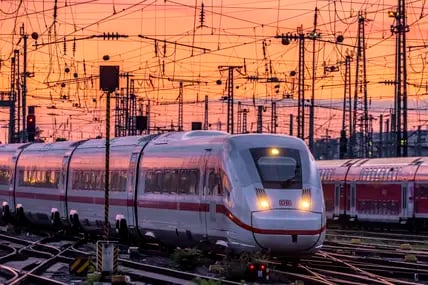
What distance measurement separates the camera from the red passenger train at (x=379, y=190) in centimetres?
4400

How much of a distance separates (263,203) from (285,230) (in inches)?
31.5

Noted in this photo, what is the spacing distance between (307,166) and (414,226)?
71.1ft

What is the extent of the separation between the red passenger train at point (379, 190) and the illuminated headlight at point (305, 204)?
67.9ft

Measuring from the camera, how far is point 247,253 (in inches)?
907

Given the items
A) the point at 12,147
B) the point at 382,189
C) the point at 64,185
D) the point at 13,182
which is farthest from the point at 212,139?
the point at 382,189

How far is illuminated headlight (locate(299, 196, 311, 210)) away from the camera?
23.3 m

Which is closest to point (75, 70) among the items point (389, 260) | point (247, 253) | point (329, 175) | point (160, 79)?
point (160, 79)

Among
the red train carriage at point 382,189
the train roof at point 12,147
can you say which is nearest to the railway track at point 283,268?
the red train carriage at point 382,189

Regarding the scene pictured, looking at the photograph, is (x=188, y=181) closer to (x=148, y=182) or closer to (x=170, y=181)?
(x=170, y=181)

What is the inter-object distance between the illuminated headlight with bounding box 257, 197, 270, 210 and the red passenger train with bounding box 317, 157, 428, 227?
2137 centimetres

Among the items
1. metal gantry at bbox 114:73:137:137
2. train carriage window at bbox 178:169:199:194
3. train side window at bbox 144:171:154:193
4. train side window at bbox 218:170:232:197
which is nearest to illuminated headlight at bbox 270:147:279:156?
train side window at bbox 218:170:232:197

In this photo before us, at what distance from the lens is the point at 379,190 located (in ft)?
155

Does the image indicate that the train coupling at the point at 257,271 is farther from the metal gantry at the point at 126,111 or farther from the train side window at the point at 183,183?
the metal gantry at the point at 126,111

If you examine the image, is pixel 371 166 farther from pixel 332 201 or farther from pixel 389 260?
pixel 389 260
